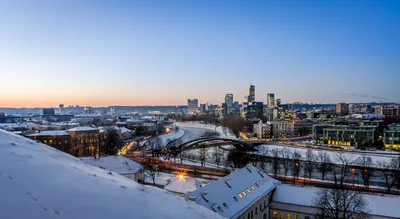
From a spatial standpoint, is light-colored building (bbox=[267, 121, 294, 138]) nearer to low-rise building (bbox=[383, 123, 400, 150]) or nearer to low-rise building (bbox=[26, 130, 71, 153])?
low-rise building (bbox=[383, 123, 400, 150])

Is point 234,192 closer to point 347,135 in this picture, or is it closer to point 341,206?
point 341,206

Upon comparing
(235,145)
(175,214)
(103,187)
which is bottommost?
(235,145)

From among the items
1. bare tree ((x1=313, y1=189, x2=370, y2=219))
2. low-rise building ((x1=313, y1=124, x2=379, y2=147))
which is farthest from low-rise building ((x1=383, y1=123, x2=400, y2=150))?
bare tree ((x1=313, y1=189, x2=370, y2=219))

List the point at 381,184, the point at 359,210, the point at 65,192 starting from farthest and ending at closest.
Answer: the point at 381,184, the point at 359,210, the point at 65,192

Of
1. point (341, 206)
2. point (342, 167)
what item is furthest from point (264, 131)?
point (341, 206)

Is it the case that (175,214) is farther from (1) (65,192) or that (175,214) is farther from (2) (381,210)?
(2) (381,210)

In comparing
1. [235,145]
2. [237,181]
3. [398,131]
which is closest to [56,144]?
[235,145]
